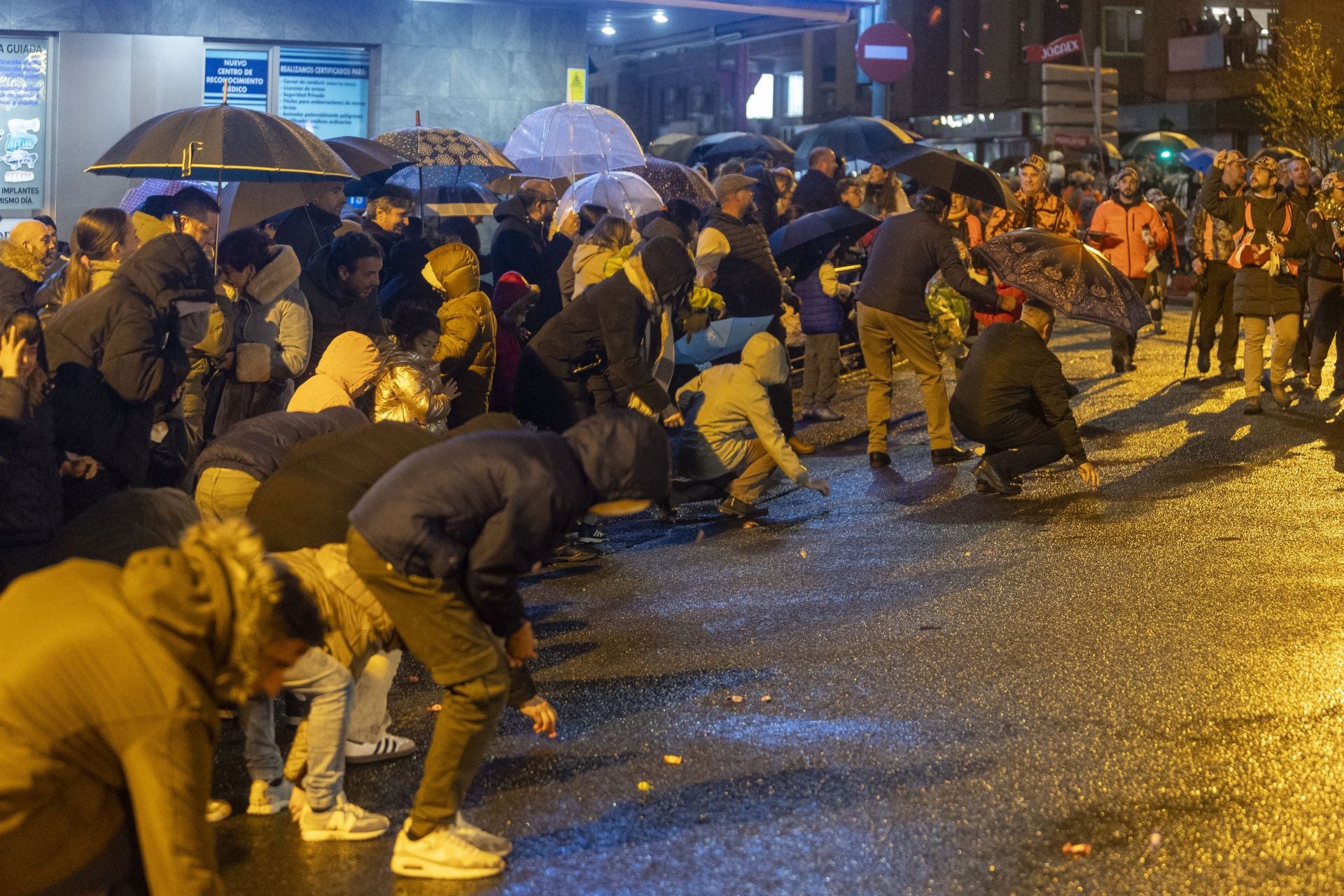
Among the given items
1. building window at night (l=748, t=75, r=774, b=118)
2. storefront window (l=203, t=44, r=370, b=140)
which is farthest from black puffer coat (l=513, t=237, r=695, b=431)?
building window at night (l=748, t=75, r=774, b=118)

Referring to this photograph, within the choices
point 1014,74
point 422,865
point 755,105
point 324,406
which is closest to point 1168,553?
point 324,406

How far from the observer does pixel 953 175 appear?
497 inches

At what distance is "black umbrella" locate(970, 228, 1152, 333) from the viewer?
34.0 feet

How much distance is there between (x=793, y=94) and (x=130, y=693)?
212ft

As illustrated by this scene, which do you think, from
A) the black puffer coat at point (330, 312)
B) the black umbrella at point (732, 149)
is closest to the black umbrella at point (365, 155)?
the black puffer coat at point (330, 312)

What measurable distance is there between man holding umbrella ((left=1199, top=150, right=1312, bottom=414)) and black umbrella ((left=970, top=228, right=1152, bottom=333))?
8.63 ft

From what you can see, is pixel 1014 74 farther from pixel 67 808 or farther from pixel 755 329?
pixel 67 808

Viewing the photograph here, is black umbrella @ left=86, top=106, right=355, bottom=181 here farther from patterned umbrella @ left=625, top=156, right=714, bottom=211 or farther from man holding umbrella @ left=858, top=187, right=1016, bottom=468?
patterned umbrella @ left=625, top=156, right=714, bottom=211

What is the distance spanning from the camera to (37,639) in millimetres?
3033

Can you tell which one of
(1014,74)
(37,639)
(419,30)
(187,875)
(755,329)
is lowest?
(187,875)

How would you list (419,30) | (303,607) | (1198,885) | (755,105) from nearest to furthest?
(303,607) < (1198,885) < (419,30) < (755,105)

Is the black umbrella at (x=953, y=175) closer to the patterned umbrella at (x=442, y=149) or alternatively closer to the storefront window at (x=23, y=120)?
the patterned umbrella at (x=442, y=149)

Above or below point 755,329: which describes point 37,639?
below

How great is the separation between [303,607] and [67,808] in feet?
2.00
